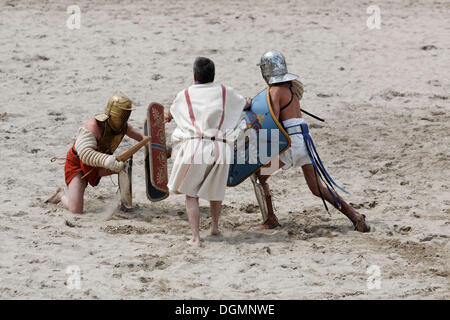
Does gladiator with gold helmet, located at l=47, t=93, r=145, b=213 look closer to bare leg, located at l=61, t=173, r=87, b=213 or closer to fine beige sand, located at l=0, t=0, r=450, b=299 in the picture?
bare leg, located at l=61, t=173, r=87, b=213

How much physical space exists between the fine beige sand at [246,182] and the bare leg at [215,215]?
96mm

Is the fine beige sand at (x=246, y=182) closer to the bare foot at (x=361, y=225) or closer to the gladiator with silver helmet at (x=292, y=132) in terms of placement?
the bare foot at (x=361, y=225)

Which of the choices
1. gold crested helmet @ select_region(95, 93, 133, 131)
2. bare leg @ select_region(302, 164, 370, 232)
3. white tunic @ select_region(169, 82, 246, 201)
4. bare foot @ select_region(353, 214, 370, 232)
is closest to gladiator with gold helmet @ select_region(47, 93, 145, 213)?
gold crested helmet @ select_region(95, 93, 133, 131)

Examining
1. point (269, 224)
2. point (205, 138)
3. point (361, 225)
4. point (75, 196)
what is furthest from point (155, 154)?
point (361, 225)

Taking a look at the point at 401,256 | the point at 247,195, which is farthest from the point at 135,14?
the point at 401,256

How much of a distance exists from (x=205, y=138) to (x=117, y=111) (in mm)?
1149

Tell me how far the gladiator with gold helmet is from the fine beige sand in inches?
9.8

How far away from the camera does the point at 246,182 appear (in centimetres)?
895

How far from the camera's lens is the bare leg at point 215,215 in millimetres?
7036

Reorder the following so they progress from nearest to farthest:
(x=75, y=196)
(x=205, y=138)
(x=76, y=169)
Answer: (x=205, y=138), (x=75, y=196), (x=76, y=169)

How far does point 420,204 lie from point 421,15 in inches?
264

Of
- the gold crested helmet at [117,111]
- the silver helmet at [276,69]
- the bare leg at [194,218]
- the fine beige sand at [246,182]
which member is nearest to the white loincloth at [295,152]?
the silver helmet at [276,69]

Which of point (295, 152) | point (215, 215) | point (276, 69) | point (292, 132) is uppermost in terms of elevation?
point (276, 69)

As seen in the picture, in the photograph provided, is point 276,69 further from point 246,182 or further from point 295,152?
point 246,182
